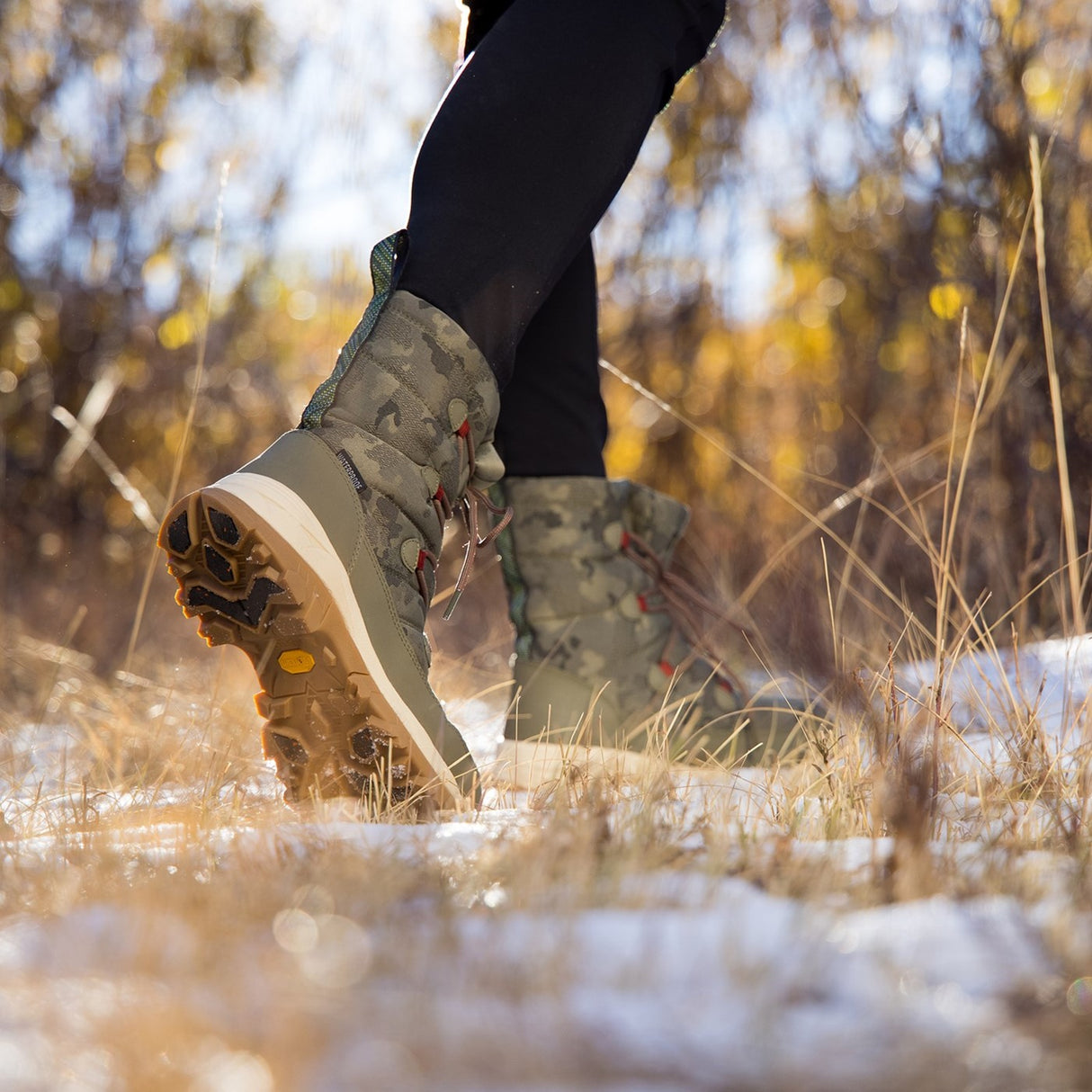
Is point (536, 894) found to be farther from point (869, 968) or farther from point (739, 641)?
point (739, 641)

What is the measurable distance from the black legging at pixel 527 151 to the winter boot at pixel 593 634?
27 centimetres

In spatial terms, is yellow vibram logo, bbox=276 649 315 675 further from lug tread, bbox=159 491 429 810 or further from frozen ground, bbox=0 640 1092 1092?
Answer: frozen ground, bbox=0 640 1092 1092

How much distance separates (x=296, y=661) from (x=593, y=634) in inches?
17.2

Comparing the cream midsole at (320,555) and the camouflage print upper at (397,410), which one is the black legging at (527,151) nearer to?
the camouflage print upper at (397,410)

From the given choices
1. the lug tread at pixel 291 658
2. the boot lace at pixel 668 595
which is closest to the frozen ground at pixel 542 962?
the lug tread at pixel 291 658

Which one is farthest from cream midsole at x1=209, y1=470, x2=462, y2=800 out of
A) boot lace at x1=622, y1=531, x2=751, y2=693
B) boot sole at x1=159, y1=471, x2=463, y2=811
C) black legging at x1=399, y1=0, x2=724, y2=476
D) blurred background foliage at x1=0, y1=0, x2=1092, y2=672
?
blurred background foliage at x1=0, y1=0, x2=1092, y2=672

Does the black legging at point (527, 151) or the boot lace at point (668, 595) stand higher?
the black legging at point (527, 151)

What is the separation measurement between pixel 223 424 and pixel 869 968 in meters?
2.57

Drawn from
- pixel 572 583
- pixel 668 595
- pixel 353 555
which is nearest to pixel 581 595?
pixel 572 583

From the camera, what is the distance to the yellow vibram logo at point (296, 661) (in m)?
0.90

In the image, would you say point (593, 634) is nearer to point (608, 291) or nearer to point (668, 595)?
point (668, 595)

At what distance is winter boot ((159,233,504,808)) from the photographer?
2.84ft

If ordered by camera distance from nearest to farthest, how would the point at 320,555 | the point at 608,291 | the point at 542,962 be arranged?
the point at 542,962
the point at 320,555
the point at 608,291

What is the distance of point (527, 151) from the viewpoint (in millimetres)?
953
